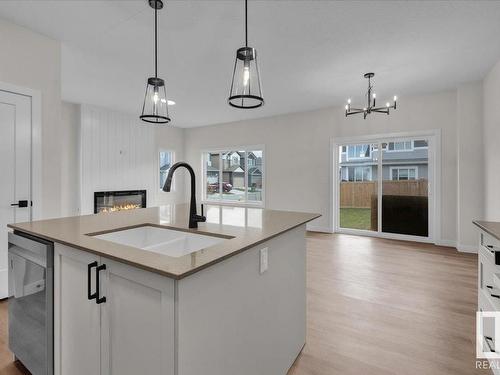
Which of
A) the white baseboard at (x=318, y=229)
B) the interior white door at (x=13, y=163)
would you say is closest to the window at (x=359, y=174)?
the white baseboard at (x=318, y=229)

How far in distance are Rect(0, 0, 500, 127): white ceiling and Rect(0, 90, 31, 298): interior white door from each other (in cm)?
81

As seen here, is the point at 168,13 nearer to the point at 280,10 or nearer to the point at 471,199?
the point at 280,10

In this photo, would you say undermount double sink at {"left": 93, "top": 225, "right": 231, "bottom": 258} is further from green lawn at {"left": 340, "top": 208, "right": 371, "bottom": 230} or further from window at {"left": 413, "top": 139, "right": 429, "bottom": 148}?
window at {"left": 413, "top": 139, "right": 429, "bottom": 148}

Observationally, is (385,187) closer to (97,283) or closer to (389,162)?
(389,162)

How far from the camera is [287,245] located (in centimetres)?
162

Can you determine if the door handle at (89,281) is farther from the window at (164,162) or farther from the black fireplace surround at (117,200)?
the window at (164,162)

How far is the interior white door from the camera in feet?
8.36

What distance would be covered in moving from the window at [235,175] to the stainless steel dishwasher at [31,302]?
536 centimetres

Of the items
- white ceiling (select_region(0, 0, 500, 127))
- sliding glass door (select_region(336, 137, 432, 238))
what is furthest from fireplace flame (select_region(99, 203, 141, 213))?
sliding glass door (select_region(336, 137, 432, 238))

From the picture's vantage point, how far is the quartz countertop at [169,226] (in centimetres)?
96

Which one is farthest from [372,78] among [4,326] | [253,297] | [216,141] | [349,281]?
[4,326]

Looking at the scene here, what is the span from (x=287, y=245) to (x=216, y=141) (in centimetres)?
609

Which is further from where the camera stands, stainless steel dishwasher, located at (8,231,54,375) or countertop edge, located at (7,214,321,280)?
stainless steel dishwasher, located at (8,231,54,375)

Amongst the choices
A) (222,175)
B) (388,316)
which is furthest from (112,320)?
(222,175)
